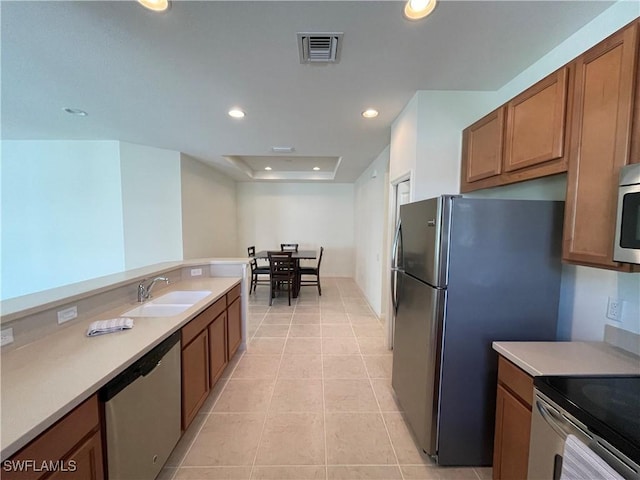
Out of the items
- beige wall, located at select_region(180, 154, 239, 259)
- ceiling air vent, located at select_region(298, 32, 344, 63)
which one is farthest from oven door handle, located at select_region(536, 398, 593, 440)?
beige wall, located at select_region(180, 154, 239, 259)

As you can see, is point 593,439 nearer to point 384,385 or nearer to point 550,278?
point 550,278

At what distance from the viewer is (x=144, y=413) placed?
50.8 inches

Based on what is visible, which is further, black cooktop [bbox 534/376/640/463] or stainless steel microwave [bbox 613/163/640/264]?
stainless steel microwave [bbox 613/163/640/264]

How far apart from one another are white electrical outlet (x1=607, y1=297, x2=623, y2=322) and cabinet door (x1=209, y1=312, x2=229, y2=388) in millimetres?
2651

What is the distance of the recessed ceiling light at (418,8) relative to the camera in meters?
1.28

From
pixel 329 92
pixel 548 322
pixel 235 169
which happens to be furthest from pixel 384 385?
pixel 235 169

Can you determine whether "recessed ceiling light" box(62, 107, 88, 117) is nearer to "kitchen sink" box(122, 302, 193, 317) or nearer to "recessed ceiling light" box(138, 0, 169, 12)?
"recessed ceiling light" box(138, 0, 169, 12)

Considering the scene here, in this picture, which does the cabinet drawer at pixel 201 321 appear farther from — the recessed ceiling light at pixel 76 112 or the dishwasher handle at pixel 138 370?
the recessed ceiling light at pixel 76 112

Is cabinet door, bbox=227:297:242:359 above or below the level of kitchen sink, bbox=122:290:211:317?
below

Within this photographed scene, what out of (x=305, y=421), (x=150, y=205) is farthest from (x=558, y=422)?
(x=150, y=205)

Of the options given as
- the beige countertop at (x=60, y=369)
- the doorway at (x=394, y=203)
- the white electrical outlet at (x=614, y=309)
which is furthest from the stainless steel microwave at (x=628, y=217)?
the beige countertop at (x=60, y=369)

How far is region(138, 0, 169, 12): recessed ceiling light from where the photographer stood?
1286 millimetres

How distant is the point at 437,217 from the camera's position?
1.53 metres

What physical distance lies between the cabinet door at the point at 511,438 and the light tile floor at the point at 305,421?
1.20ft
